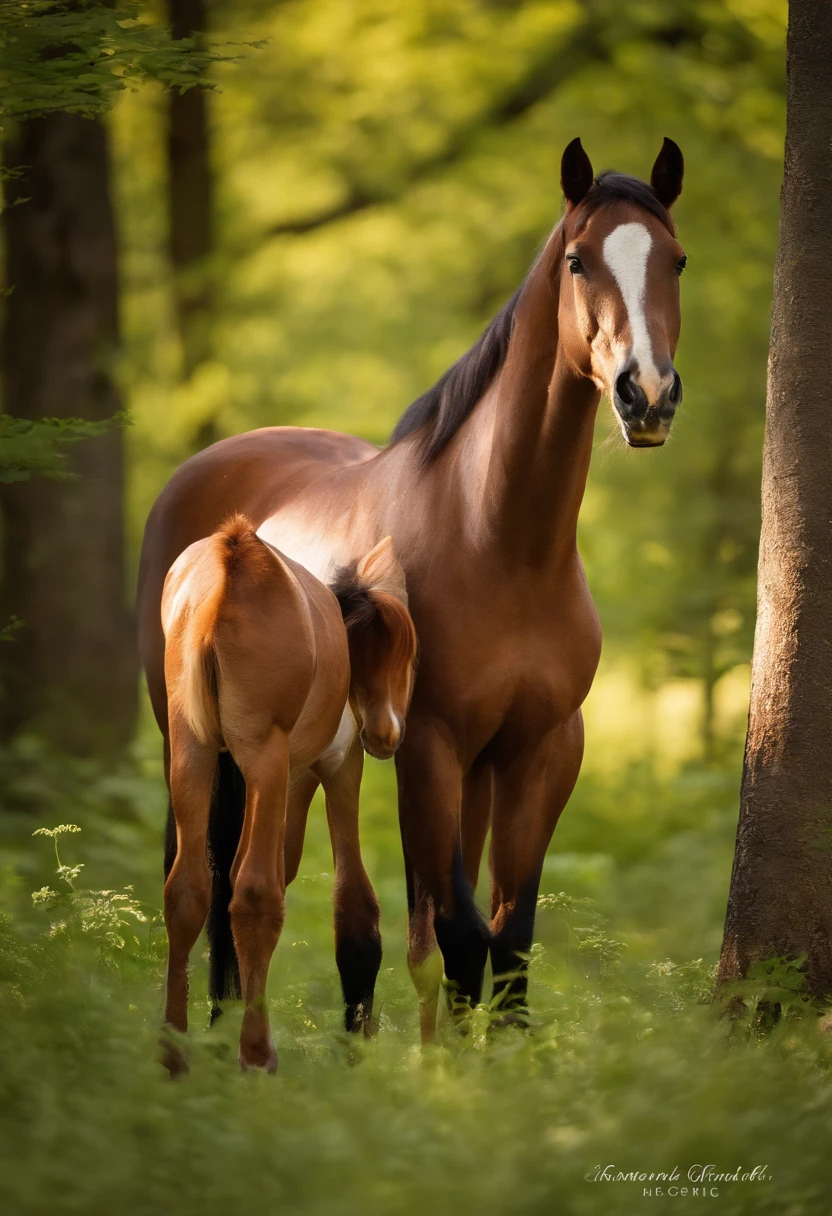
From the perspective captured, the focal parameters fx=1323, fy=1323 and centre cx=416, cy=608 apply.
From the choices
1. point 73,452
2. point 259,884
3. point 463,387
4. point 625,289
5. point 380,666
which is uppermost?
point 625,289

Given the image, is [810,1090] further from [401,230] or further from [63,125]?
[401,230]

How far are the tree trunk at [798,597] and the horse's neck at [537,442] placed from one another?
2.33 ft

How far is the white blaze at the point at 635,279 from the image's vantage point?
388cm

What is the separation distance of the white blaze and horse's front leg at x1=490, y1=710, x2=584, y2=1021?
1364 mm

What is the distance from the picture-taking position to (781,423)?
456 cm

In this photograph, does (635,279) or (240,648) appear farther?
(635,279)

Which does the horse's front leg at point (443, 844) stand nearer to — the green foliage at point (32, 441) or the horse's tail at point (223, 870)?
the horse's tail at point (223, 870)

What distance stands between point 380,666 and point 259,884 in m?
0.87

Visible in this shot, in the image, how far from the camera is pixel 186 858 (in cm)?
377

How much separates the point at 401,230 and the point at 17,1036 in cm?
1085

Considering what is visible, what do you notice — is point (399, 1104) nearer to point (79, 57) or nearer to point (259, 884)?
point (259, 884)

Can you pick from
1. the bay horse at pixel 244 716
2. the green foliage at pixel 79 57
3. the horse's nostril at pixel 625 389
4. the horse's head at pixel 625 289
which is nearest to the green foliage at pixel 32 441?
the bay horse at pixel 244 716

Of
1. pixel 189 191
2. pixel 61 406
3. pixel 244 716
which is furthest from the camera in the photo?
pixel 189 191

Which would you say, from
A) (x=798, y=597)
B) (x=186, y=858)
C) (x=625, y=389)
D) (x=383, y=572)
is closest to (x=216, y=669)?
(x=186, y=858)
